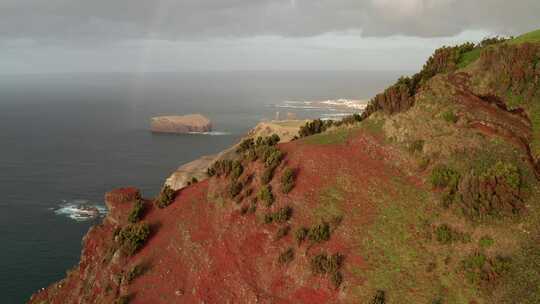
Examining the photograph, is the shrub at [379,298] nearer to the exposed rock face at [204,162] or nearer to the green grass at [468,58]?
the green grass at [468,58]

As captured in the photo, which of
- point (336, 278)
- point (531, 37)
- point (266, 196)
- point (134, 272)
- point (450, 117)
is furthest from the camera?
point (531, 37)

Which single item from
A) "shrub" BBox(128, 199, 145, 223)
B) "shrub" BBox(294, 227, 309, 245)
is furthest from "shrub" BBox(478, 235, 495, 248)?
"shrub" BBox(128, 199, 145, 223)

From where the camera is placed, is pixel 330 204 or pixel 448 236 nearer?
pixel 448 236

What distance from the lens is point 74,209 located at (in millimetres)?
93250

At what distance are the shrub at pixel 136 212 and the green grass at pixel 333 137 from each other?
17794 millimetres

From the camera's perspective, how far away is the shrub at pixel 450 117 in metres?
32.4

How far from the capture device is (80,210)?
92.2 meters

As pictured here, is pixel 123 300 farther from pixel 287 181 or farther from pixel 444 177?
pixel 444 177

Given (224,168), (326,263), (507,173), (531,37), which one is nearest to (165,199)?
(224,168)

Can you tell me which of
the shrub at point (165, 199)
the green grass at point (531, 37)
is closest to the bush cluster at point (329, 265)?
the shrub at point (165, 199)

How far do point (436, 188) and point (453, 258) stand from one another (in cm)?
598

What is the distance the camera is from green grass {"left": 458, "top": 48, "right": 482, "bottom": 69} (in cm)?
4059

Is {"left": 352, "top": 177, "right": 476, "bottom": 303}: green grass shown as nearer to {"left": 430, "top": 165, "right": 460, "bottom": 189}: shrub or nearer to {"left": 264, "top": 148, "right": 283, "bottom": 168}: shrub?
{"left": 430, "top": 165, "right": 460, "bottom": 189}: shrub

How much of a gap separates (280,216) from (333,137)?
435 inches
